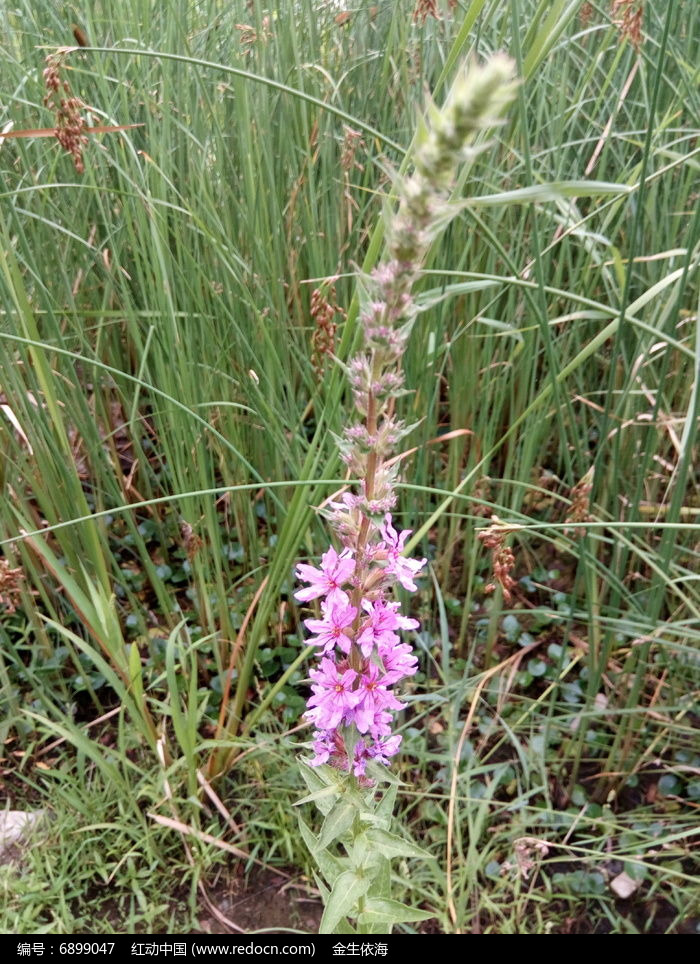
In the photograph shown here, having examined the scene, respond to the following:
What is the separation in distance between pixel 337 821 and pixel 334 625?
0.33 meters

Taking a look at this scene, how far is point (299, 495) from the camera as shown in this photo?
1542mm

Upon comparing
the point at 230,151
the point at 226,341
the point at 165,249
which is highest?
the point at 230,151

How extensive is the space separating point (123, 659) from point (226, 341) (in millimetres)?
880

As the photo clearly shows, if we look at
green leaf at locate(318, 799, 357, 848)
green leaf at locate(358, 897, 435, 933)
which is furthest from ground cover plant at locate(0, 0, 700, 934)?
green leaf at locate(318, 799, 357, 848)

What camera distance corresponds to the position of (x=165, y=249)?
1825 millimetres

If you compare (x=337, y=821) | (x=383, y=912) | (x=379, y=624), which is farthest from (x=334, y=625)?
(x=383, y=912)

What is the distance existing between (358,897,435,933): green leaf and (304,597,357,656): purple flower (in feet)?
1.76

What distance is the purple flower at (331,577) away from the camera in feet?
3.30

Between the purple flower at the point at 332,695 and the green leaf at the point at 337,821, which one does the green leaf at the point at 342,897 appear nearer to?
the green leaf at the point at 337,821

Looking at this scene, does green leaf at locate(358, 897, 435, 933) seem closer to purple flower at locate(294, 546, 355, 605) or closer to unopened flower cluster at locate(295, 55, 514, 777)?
unopened flower cluster at locate(295, 55, 514, 777)

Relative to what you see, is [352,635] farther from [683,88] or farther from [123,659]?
[683,88]

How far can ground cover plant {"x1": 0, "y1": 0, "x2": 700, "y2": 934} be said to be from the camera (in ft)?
5.41

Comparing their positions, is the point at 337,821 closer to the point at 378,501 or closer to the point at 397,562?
the point at 397,562

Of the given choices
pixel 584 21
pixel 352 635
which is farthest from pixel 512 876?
pixel 584 21
